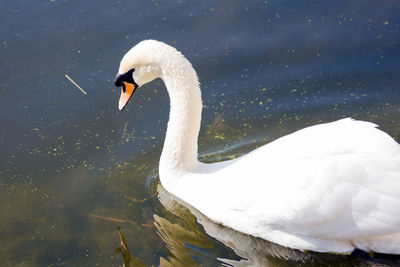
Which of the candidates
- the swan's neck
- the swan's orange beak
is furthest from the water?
the swan's orange beak

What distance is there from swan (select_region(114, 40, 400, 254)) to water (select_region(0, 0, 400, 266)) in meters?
0.25

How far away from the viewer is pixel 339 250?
5.15m

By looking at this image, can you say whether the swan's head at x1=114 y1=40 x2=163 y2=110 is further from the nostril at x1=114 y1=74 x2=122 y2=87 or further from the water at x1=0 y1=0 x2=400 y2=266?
the water at x1=0 y1=0 x2=400 y2=266

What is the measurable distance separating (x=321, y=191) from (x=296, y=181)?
0.22 metres

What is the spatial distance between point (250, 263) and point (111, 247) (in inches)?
51.0

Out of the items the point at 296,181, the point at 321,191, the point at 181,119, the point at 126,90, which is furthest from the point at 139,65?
the point at 321,191

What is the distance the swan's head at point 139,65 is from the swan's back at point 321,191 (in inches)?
47.6

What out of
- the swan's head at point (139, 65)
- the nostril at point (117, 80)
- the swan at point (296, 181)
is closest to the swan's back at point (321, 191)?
the swan at point (296, 181)

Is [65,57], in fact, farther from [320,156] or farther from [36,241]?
[320,156]

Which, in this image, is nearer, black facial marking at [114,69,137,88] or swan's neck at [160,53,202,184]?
swan's neck at [160,53,202,184]

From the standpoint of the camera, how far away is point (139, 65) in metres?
5.58

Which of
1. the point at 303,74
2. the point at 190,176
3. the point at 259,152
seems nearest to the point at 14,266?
the point at 190,176

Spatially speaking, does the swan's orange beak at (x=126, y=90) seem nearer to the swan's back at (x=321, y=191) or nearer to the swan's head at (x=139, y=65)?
the swan's head at (x=139, y=65)

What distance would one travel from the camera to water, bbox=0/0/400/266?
5.57 metres
